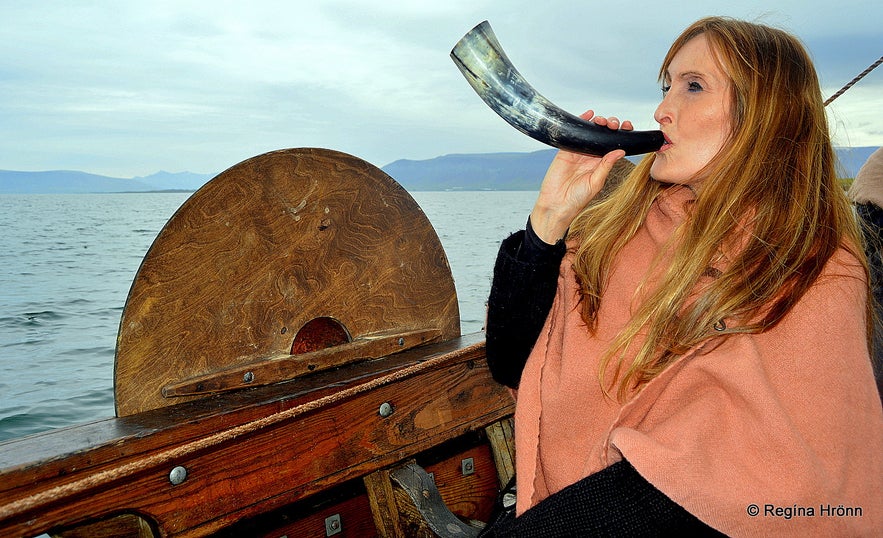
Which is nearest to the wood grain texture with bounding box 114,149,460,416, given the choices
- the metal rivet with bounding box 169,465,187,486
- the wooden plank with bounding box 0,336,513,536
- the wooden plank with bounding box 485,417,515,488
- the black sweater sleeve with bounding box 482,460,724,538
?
the wooden plank with bounding box 0,336,513,536

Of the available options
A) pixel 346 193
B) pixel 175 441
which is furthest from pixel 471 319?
pixel 175 441

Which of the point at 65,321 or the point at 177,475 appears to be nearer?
the point at 177,475

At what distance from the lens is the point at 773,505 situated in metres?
1.40

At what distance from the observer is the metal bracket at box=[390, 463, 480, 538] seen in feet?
7.33

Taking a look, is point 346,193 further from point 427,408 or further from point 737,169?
point 737,169

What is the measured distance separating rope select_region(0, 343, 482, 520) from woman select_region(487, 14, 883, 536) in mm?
450

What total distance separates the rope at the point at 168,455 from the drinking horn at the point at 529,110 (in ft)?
3.10

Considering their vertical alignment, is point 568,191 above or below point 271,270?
above

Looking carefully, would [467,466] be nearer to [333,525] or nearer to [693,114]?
[333,525]

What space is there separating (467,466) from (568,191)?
1.57 metres

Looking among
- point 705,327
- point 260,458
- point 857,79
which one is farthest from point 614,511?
point 857,79

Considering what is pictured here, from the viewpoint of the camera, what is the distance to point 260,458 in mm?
2045

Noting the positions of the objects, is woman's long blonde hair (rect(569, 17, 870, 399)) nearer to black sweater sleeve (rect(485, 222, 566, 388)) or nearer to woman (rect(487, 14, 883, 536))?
woman (rect(487, 14, 883, 536))

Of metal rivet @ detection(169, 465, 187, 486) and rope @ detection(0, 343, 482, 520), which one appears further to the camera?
metal rivet @ detection(169, 465, 187, 486)
